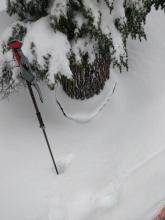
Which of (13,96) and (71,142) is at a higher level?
(13,96)

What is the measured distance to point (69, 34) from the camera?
377 centimetres

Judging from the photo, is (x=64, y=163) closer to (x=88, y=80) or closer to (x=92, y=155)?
(x=92, y=155)

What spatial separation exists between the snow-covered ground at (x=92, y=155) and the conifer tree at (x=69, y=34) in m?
0.43

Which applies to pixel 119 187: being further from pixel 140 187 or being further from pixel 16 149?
pixel 16 149

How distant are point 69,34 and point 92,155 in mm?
1271

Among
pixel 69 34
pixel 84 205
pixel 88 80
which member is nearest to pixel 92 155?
pixel 84 205

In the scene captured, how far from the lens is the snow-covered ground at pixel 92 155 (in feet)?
11.1

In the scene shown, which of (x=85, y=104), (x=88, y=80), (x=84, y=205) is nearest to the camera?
(x=84, y=205)

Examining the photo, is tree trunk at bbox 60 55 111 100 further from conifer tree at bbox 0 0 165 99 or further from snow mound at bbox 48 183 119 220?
snow mound at bbox 48 183 119 220

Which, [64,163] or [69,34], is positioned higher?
[69,34]

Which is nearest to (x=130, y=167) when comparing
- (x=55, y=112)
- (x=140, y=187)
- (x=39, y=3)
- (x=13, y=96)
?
(x=140, y=187)

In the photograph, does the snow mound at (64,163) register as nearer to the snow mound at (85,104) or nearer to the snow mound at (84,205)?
the snow mound at (84,205)

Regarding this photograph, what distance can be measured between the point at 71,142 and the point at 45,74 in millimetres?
816

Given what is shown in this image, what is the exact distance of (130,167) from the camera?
366cm
